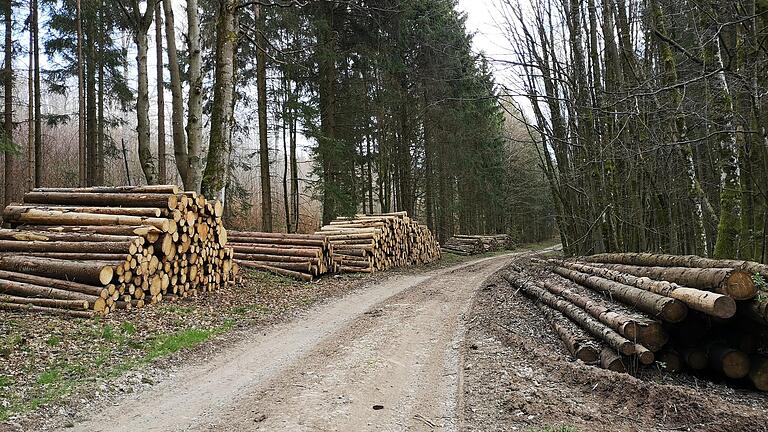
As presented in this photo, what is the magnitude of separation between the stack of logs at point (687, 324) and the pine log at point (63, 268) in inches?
277

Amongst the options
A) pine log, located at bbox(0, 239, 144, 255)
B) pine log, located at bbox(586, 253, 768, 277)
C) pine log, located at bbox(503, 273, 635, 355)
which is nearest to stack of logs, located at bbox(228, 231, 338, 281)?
pine log, located at bbox(0, 239, 144, 255)

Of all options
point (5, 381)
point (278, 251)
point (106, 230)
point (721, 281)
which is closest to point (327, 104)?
point (278, 251)

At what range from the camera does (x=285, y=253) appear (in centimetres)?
1441

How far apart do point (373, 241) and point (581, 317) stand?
10.9m

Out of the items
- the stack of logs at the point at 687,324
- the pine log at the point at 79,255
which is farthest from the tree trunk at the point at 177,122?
the stack of logs at the point at 687,324

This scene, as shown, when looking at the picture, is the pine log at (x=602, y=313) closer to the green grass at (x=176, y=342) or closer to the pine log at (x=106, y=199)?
the green grass at (x=176, y=342)

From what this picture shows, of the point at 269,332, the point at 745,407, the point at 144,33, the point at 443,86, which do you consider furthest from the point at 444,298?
the point at 443,86

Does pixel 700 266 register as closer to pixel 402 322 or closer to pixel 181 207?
pixel 402 322

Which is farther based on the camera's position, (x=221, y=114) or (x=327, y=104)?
(x=327, y=104)

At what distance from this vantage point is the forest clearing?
4711 mm

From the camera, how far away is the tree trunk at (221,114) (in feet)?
40.3

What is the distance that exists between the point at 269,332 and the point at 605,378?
16.2 ft

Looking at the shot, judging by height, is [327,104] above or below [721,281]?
above

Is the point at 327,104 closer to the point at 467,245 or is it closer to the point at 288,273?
the point at 288,273
